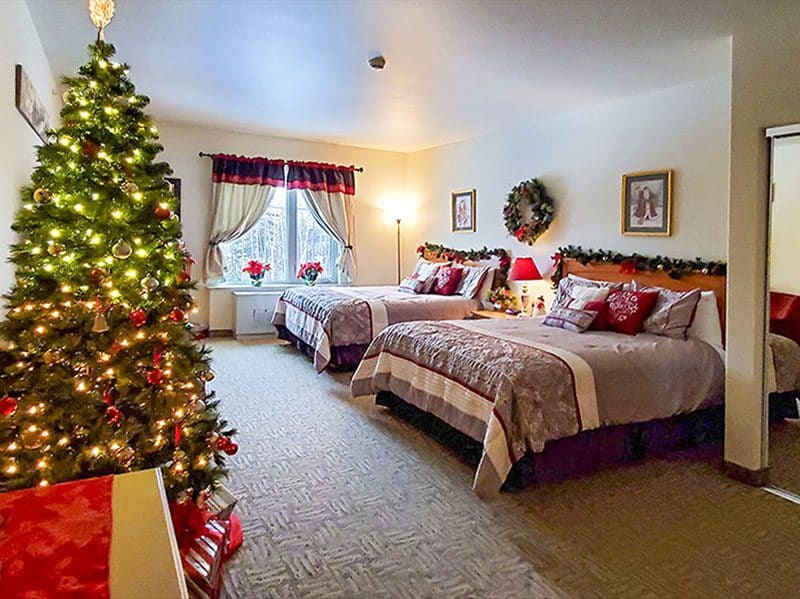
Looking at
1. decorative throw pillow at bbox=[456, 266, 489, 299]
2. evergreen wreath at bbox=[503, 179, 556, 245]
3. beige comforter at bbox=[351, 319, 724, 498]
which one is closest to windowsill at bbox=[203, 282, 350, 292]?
decorative throw pillow at bbox=[456, 266, 489, 299]

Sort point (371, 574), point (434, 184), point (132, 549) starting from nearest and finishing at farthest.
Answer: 1. point (132, 549)
2. point (371, 574)
3. point (434, 184)

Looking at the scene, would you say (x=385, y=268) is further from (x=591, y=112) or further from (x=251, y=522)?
(x=251, y=522)

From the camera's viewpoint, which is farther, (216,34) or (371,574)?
(216,34)

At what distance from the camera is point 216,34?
3.52 metres

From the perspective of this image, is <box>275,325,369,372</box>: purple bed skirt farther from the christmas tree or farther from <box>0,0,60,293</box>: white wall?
the christmas tree

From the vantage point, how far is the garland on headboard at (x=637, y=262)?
4011 millimetres

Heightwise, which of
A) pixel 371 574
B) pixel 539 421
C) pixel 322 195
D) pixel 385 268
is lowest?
pixel 371 574

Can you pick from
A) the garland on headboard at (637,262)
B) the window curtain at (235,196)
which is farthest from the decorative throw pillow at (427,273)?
the window curtain at (235,196)

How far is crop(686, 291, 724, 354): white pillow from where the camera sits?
364 centimetres

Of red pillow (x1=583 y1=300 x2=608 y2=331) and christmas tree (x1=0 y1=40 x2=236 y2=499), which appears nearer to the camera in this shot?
christmas tree (x1=0 y1=40 x2=236 y2=499)

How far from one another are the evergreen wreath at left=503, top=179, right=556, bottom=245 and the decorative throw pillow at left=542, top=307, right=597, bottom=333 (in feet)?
4.83

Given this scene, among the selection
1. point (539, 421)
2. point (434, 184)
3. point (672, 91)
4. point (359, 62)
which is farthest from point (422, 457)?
point (434, 184)

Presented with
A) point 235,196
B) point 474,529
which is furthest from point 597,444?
point 235,196

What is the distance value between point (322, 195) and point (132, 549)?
21.7ft
